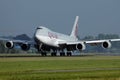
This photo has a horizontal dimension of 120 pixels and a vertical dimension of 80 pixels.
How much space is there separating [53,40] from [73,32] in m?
21.1

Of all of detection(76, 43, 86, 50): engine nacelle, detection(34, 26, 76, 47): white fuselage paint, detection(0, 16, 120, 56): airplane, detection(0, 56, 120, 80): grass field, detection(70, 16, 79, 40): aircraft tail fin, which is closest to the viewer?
detection(0, 56, 120, 80): grass field

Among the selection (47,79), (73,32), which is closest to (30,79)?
(47,79)

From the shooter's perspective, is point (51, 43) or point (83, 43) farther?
point (83, 43)

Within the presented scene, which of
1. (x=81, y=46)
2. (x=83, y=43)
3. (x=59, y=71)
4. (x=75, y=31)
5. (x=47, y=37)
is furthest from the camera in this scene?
(x=75, y=31)

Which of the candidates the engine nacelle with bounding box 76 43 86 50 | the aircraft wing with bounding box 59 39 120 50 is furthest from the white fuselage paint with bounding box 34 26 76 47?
the engine nacelle with bounding box 76 43 86 50

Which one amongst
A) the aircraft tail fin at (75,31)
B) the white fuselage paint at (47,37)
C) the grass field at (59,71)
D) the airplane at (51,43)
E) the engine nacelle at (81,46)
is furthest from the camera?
the aircraft tail fin at (75,31)

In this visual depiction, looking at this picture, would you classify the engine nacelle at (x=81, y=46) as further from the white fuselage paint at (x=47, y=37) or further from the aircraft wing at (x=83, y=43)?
the white fuselage paint at (x=47, y=37)

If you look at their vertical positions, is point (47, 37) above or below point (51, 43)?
above

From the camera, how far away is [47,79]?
33.7 meters

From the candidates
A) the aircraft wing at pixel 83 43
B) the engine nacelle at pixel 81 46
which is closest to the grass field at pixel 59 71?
the engine nacelle at pixel 81 46

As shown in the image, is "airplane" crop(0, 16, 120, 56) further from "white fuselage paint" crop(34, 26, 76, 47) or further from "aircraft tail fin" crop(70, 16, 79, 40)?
"aircraft tail fin" crop(70, 16, 79, 40)

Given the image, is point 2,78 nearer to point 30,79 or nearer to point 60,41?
point 30,79

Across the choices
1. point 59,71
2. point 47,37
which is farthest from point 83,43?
point 59,71

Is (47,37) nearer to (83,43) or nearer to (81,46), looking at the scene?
(81,46)
